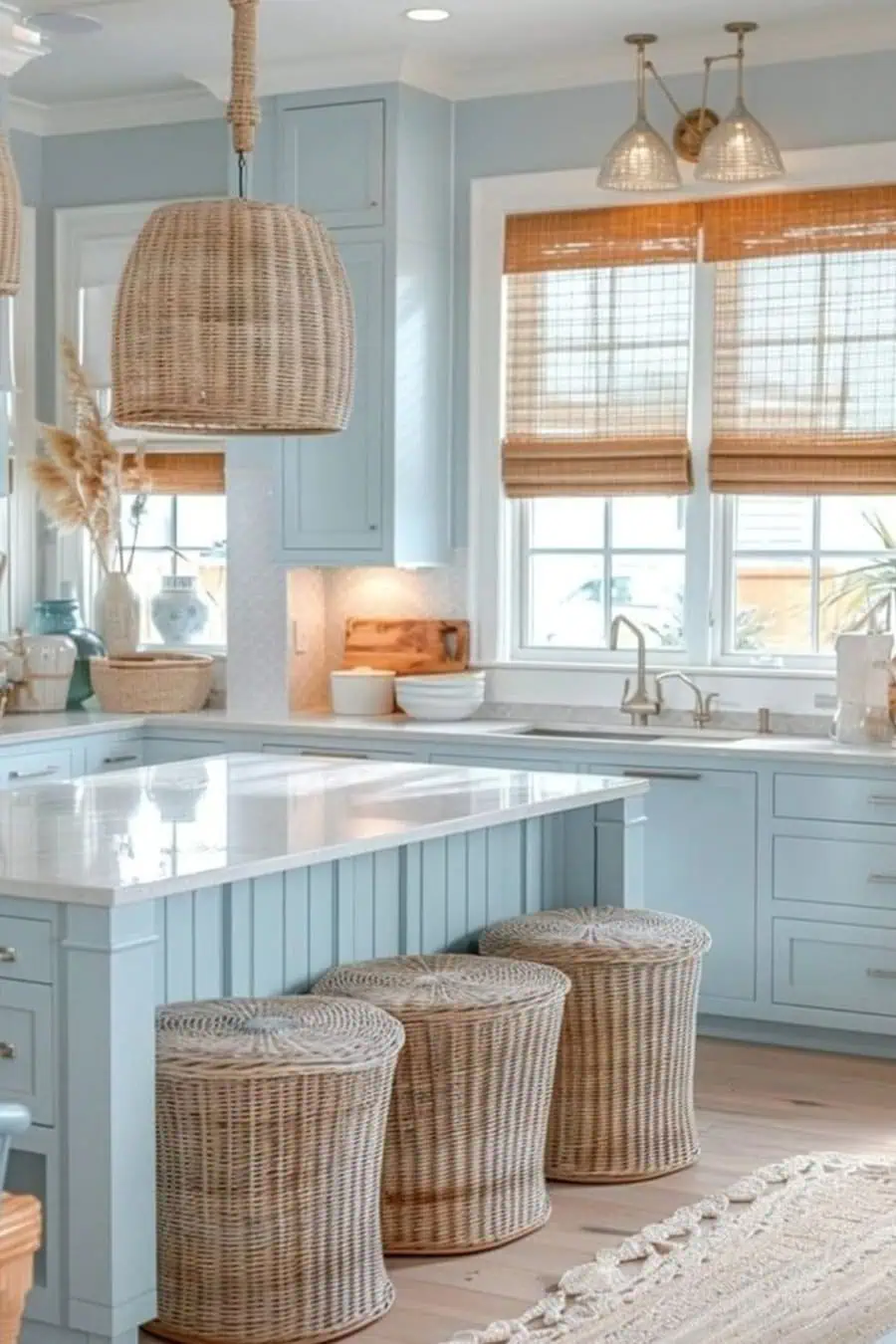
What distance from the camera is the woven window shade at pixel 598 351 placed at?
6312 mm

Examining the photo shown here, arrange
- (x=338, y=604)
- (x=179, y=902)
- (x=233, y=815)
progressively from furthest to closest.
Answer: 1. (x=338, y=604)
2. (x=233, y=815)
3. (x=179, y=902)

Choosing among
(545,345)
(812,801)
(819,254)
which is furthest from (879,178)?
(812,801)

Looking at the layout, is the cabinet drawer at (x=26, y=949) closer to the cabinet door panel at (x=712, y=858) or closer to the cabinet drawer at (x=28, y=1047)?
the cabinet drawer at (x=28, y=1047)

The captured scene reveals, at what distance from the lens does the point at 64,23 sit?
19.3ft

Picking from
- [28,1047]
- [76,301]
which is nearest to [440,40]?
[76,301]

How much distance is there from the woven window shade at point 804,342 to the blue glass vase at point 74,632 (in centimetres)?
220

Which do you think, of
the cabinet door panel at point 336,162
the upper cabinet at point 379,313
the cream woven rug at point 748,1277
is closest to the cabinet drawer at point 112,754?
the upper cabinet at point 379,313

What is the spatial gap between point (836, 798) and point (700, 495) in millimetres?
1208

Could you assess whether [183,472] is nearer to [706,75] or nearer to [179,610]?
[179,610]

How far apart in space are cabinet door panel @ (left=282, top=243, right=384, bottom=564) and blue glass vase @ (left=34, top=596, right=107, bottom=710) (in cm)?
87

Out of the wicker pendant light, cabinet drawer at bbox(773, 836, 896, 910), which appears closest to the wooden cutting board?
Answer: cabinet drawer at bbox(773, 836, 896, 910)

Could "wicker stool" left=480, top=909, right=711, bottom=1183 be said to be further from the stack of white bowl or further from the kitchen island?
the stack of white bowl

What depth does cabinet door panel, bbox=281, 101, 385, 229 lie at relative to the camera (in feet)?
20.7

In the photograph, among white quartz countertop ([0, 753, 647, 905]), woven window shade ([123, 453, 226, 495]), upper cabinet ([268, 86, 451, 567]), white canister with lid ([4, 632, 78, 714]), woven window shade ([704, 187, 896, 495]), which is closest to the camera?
white quartz countertop ([0, 753, 647, 905])
